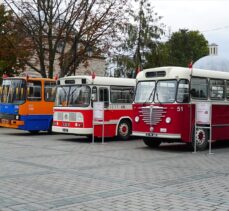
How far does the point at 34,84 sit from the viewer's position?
78.0 ft

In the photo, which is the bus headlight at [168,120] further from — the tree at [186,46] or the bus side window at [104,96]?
the tree at [186,46]

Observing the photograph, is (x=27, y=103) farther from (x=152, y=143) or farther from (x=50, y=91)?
(x=152, y=143)

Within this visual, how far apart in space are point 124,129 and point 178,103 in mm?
5626

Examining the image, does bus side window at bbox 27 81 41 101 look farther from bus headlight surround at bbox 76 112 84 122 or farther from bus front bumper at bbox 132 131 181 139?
bus front bumper at bbox 132 131 181 139

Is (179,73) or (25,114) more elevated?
(179,73)

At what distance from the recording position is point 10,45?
119ft

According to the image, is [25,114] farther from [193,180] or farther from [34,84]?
[193,180]

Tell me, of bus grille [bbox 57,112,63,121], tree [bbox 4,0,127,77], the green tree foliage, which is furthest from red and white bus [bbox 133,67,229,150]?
the green tree foliage

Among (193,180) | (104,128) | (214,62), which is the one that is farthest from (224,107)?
(214,62)

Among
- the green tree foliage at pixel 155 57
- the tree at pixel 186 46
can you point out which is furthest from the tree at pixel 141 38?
the tree at pixel 186 46

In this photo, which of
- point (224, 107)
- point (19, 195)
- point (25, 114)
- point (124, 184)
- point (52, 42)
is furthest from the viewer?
point (52, 42)

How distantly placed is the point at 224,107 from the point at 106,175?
327 inches

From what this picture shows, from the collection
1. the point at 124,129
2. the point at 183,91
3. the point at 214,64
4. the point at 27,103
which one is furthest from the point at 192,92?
the point at 214,64

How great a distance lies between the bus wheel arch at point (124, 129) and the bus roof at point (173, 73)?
3884mm
